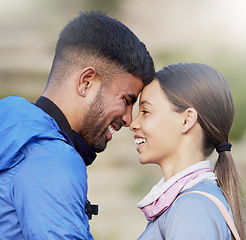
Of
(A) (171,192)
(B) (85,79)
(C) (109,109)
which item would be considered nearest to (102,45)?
(B) (85,79)

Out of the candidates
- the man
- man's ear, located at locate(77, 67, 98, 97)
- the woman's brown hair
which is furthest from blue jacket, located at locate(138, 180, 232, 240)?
man's ear, located at locate(77, 67, 98, 97)

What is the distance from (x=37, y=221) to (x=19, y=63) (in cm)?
804

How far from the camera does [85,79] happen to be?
2.15 m

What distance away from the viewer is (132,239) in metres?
7.91

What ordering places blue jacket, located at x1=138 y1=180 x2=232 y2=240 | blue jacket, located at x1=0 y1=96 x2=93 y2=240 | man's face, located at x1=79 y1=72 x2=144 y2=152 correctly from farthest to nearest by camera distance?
man's face, located at x1=79 y1=72 x2=144 y2=152 < blue jacket, located at x1=138 y1=180 x2=232 y2=240 < blue jacket, located at x1=0 y1=96 x2=93 y2=240

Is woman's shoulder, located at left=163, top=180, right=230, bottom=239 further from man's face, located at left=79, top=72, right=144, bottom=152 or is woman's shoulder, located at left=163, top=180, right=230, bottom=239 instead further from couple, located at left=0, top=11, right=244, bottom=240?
man's face, located at left=79, top=72, right=144, bottom=152

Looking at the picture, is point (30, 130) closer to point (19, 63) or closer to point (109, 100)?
point (109, 100)

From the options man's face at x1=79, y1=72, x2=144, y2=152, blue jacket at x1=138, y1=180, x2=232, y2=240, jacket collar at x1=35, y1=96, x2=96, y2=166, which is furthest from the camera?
man's face at x1=79, y1=72, x2=144, y2=152

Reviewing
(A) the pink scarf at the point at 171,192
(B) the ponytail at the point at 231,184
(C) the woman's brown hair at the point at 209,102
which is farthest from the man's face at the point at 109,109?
(B) the ponytail at the point at 231,184

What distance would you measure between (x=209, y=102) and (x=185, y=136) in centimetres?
21

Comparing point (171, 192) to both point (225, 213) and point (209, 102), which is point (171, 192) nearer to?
point (225, 213)

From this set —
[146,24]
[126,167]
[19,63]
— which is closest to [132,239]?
[126,167]

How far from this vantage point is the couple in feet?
6.09

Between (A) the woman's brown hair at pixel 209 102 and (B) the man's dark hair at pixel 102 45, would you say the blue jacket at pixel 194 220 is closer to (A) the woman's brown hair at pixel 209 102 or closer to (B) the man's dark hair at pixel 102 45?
(A) the woman's brown hair at pixel 209 102
